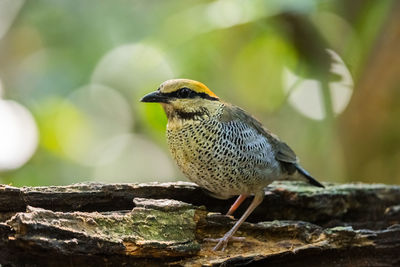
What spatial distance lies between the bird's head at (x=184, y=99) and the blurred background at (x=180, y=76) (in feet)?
6.96

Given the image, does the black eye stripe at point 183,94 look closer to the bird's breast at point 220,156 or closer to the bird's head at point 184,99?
the bird's head at point 184,99

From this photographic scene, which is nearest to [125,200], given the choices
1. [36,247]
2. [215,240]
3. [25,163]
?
[215,240]

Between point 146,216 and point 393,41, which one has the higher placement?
point 393,41

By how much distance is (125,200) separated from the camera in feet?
9.95

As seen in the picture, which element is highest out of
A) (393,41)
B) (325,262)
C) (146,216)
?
(393,41)

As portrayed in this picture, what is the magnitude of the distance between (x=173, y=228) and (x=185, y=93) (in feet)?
3.13

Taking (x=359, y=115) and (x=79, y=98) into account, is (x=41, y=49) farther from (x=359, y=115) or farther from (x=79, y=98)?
(x=359, y=115)

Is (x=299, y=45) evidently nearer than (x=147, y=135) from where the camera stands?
Yes

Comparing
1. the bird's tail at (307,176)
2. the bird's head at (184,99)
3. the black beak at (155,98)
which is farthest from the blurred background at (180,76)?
the black beak at (155,98)

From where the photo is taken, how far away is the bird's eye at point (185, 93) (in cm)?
332

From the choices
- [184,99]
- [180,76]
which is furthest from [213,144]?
[180,76]

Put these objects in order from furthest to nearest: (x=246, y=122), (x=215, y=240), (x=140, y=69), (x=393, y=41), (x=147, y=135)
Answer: (x=147, y=135)
(x=140, y=69)
(x=393, y=41)
(x=246, y=122)
(x=215, y=240)

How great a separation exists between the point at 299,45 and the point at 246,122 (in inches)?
97.1

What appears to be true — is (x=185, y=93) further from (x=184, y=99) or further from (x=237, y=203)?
(x=237, y=203)
